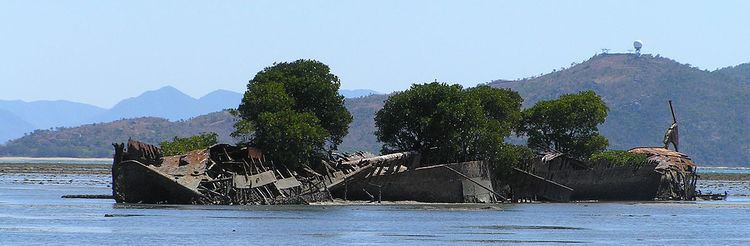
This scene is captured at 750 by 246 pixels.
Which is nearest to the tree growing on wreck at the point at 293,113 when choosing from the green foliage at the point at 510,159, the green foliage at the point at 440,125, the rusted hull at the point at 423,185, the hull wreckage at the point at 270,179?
the hull wreckage at the point at 270,179

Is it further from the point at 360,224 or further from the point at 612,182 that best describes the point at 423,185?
the point at 360,224

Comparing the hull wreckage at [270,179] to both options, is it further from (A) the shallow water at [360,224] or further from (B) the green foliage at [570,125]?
(B) the green foliage at [570,125]

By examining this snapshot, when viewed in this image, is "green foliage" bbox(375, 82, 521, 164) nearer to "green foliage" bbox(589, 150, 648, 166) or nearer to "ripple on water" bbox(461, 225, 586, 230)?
"green foliage" bbox(589, 150, 648, 166)

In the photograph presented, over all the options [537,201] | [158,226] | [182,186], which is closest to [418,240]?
[158,226]

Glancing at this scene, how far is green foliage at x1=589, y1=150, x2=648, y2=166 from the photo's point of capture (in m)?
94.2

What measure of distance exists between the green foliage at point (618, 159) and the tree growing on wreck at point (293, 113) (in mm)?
17147

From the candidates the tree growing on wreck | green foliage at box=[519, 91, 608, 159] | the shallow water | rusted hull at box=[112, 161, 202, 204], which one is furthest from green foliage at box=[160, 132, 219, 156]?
green foliage at box=[519, 91, 608, 159]

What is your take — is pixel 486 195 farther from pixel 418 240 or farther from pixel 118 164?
pixel 418 240

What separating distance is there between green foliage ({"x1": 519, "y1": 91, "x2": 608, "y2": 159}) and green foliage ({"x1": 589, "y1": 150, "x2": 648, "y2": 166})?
99 cm

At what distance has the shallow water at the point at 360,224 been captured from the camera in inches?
2256

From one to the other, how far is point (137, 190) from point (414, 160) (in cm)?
1692

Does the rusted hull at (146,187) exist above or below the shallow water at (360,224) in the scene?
above

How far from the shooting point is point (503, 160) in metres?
89.4

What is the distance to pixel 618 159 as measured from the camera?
94750 mm
